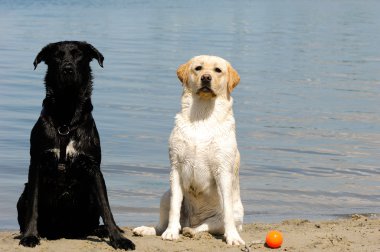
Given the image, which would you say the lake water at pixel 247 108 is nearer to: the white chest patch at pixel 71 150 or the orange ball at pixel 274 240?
the orange ball at pixel 274 240

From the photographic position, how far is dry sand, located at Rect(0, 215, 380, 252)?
22.0 ft

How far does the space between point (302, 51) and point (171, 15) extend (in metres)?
15.2

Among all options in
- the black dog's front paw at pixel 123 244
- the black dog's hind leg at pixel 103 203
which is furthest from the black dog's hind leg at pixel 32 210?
the black dog's front paw at pixel 123 244

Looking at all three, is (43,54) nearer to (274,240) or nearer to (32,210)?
(32,210)

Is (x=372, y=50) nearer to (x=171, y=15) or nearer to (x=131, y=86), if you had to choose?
(x=131, y=86)

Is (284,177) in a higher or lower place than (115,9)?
lower

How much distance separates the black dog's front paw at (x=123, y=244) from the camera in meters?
6.64

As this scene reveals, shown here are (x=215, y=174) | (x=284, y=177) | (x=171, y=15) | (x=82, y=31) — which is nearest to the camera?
(x=215, y=174)

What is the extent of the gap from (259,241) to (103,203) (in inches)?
52.3

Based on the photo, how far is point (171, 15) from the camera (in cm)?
4097

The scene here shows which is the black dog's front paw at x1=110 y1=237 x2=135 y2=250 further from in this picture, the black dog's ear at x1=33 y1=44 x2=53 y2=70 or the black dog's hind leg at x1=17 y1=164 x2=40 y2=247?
the black dog's ear at x1=33 y1=44 x2=53 y2=70

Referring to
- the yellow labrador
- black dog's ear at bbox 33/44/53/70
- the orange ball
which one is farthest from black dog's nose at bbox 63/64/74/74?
the orange ball

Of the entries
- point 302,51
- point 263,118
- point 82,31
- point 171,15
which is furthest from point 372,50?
point 171,15

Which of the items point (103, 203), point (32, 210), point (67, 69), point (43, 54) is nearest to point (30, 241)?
point (32, 210)
